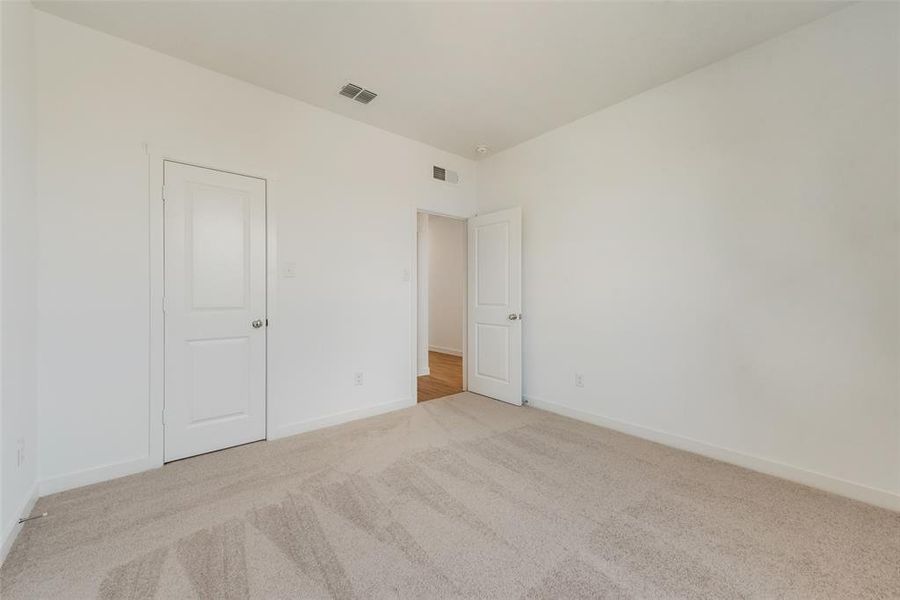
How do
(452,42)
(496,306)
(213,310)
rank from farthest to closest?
(496,306) < (213,310) < (452,42)

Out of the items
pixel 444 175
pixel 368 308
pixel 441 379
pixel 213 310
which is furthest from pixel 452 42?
pixel 441 379

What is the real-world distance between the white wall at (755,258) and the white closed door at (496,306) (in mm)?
557

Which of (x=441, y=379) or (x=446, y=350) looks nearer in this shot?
(x=441, y=379)

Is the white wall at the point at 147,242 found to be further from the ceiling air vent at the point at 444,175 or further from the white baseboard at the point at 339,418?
the ceiling air vent at the point at 444,175

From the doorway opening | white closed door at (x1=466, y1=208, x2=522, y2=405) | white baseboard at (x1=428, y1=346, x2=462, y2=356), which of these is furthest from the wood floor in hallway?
white closed door at (x1=466, y1=208, x2=522, y2=405)

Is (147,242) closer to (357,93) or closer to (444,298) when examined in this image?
(357,93)

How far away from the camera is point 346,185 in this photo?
130 inches

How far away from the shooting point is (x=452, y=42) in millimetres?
2326

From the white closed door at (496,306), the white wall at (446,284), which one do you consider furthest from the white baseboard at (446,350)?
the white closed door at (496,306)

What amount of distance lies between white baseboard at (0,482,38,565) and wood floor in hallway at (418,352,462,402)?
2809 mm

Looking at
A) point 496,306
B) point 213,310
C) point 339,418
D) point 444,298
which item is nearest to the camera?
point 213,310

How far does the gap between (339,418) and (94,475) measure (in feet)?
5.17

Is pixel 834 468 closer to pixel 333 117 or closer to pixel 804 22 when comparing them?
pixel 804 22

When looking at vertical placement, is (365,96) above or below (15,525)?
above
